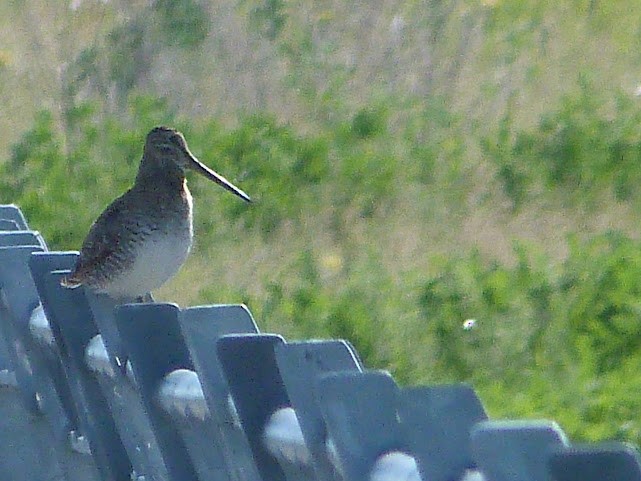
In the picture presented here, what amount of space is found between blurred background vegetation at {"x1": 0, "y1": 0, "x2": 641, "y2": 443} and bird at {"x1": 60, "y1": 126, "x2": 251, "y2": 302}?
1032 millimetres

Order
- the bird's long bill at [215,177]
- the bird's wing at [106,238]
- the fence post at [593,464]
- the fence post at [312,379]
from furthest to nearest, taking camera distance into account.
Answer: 1. the bird's long bill at [215,177]
2. the bird's wing at [106,238]
3. the fence post at [312,379]
4. the fence post at [593,464]

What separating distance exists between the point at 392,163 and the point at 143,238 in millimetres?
3923

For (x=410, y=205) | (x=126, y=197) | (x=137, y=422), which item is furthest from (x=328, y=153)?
(x=137, y=422)

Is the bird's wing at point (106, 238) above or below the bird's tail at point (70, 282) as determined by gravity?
below

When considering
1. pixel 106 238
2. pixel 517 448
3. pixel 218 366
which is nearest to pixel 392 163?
pixel 106 238

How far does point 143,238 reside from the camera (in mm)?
5684

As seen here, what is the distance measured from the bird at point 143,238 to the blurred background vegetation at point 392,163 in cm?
103

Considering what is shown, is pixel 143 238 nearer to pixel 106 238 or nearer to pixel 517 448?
pixel 106 238

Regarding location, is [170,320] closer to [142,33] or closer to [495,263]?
[495,263]

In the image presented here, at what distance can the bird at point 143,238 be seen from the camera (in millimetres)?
5535

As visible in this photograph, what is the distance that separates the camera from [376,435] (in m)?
1.97

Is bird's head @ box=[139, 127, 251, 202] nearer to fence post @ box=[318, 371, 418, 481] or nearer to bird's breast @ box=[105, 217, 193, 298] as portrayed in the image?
bird's breast @ box=[105, 217, 193, 298]

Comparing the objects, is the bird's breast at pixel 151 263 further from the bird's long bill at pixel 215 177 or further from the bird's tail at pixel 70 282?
the bird's tail at pixel 70 282

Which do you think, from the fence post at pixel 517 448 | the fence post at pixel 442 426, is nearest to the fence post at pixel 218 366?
the fence post at pixel 442 426
